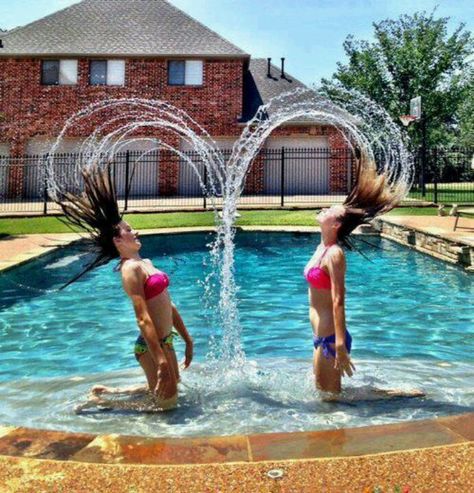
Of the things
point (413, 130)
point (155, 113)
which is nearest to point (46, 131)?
Result: point (155, 113)

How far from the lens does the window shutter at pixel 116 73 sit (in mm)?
30906

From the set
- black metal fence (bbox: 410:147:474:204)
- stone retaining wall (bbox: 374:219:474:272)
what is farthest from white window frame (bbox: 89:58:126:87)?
stone retaining wall (bbox: 374:219:474:272)

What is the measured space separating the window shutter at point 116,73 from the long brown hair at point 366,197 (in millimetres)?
28281

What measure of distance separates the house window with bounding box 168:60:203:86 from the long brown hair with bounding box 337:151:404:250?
27724mm

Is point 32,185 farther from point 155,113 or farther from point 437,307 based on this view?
point 437,307

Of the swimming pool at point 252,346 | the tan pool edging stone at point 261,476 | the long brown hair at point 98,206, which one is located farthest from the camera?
the swimming pool at point 252,346

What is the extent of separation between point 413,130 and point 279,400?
1245 inches

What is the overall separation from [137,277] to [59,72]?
29.4 meters

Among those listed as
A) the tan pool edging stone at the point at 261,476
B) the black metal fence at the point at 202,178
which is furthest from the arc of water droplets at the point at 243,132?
the tan pool edging stone at the point at 261,476

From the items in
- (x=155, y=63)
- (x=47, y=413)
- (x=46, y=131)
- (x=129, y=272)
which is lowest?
(x=47, y=413)

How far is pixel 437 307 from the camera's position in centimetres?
926

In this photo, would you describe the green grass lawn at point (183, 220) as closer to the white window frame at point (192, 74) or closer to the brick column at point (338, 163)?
the brick column at point (338, 163)

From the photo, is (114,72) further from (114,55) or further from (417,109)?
(417,109)

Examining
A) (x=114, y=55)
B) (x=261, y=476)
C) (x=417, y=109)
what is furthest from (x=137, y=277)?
(x=114, y=55)
